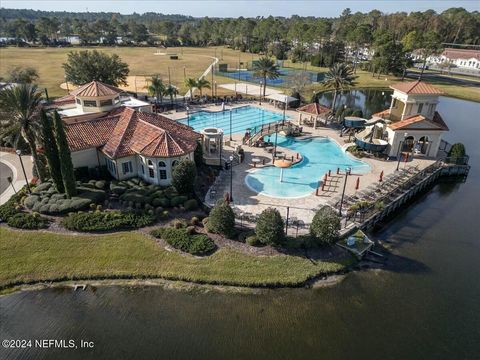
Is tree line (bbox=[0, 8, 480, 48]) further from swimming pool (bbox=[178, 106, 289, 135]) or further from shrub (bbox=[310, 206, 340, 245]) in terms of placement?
shrub (bbox=[310, 206, 340, 245])

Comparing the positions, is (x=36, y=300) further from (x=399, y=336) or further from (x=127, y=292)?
(x=399, y=336)

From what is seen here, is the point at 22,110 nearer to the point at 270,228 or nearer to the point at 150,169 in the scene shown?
the point at 150,169

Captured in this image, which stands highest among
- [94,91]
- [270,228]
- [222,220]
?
[94,91]

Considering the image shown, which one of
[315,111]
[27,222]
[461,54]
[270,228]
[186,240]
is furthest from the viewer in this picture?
[461,54]

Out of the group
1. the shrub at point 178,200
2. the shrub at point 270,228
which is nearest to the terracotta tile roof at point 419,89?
the shrub at point 270,228

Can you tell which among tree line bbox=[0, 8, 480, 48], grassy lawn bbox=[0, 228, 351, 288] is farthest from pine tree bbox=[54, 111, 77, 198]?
tree line bbox=[0, 8, 480, 48]

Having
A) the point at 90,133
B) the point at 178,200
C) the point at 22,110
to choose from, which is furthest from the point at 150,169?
the point at 22,110

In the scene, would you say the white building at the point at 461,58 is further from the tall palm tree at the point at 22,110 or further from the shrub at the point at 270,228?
the tall palm tree at the point at 22,110
